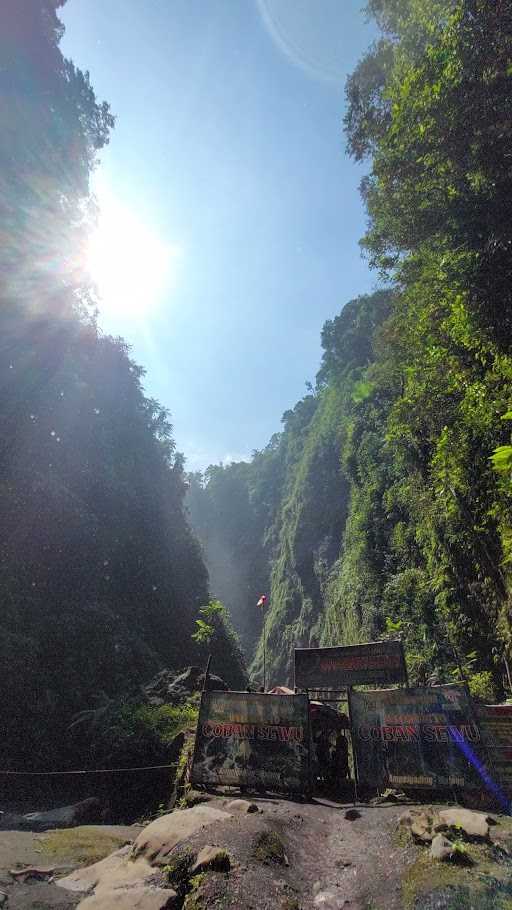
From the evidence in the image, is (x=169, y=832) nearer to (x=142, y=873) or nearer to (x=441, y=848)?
(x=142, y=873)

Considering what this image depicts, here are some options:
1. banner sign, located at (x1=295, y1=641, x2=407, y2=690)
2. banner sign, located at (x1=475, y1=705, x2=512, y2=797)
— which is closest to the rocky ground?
banner sign, located at (x1=475, y1=705, x2=512, y2=797)

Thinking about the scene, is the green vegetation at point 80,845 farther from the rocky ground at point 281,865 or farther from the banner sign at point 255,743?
the banner sign at point 255,743

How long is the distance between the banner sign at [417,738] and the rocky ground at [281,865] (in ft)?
1.92

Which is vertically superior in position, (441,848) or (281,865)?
(441,848)

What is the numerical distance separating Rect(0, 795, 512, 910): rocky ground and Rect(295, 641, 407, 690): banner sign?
228cm

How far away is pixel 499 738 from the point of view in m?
6.88

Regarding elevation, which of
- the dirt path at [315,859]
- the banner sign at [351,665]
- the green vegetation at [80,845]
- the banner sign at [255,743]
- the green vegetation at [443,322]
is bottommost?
the green vegetation at [80,845]

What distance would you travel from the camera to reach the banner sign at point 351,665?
822cm

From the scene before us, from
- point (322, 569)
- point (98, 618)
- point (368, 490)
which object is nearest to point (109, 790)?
point (98, 618)

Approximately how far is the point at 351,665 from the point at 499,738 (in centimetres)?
266

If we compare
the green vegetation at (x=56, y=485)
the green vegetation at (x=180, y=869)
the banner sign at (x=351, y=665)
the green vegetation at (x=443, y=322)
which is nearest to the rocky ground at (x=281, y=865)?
the green vegetation at (x=180, y=869)

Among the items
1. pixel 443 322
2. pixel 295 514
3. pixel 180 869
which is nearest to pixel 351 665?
pixel 180 869

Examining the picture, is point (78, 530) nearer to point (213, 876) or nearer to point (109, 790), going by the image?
point (109, 790)

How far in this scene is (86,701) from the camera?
1681 cm
